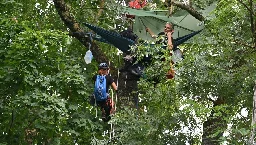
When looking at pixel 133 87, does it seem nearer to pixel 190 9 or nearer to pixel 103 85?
pixel 103 85

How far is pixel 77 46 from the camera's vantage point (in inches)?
232

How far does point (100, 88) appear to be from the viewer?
468cm

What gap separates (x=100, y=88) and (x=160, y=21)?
45.4 inches

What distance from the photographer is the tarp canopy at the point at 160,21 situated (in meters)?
5.06

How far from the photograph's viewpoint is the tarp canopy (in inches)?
199

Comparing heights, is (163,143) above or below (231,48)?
below

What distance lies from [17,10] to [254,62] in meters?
2.89

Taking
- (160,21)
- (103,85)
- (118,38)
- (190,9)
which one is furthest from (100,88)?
(190,9)

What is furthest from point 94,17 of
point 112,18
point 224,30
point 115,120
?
point 224,30

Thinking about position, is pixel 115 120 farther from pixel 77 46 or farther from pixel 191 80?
pixel 77 46

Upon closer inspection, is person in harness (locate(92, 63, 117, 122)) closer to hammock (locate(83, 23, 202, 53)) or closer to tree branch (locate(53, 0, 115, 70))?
hammock (locate(83, 23, 202, 53))

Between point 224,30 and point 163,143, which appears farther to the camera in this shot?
point 163,143

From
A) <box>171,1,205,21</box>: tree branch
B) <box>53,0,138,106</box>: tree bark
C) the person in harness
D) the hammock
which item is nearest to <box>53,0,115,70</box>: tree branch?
<box>53,0,138,106</box>: tree bark

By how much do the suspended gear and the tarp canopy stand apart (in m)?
0.85
